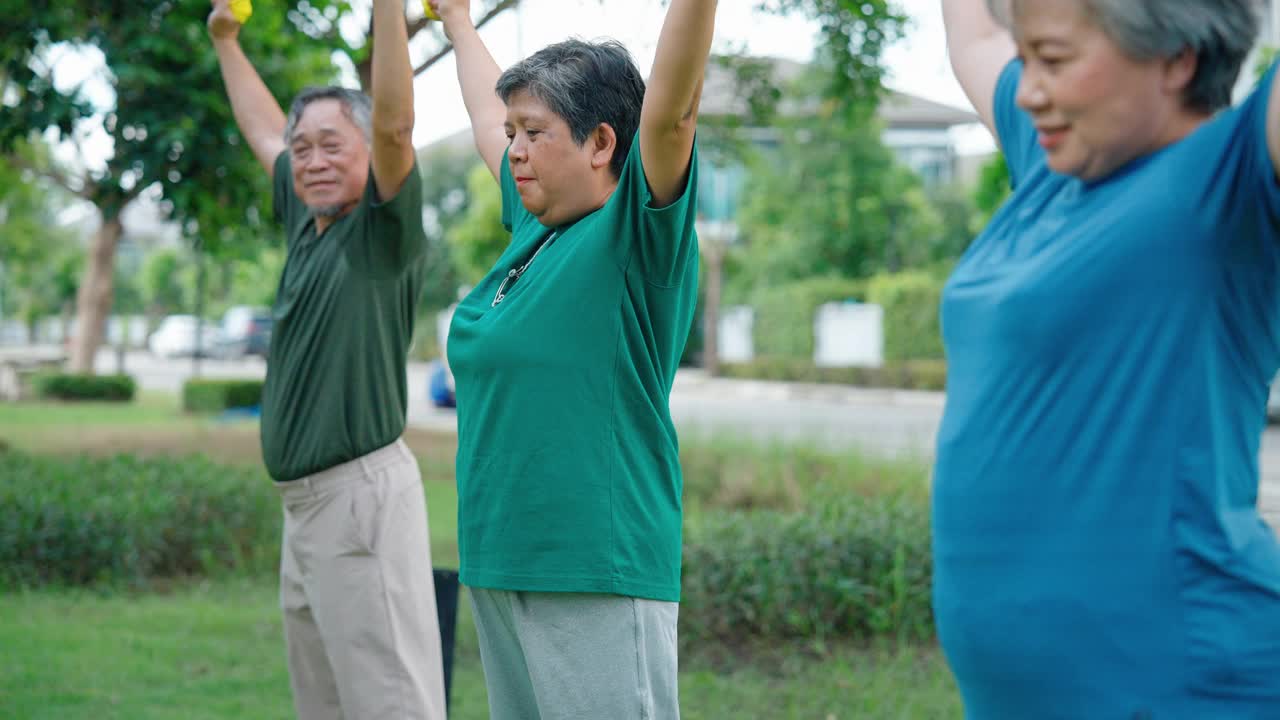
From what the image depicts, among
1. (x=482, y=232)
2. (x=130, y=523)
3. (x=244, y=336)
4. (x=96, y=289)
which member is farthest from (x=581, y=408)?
(x=244, y=336)

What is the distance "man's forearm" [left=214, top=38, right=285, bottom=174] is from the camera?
3.66 m

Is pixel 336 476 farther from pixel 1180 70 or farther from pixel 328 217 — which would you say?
pixel 1180 70

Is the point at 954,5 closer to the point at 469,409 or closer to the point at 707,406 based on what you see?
the point at 469,409

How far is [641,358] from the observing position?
7.20 ft

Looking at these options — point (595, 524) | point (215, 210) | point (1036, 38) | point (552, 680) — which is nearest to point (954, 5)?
point (1036, 38)

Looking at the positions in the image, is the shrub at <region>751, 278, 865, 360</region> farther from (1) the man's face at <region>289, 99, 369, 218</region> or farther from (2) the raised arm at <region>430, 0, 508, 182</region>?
(2) the raised arm at <region>430, 0, 508, 182</region>

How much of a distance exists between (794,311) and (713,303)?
210 centimetres

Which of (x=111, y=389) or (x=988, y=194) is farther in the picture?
(x=111, y=389)

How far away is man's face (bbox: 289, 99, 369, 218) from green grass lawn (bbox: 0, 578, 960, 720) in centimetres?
240

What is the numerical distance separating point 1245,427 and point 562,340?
1056 millimetres

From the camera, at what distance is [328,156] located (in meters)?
3.20

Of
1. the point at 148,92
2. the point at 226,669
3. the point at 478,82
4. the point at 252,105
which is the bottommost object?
the point at 226,669

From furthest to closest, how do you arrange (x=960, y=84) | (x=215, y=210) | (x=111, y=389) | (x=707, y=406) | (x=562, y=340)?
(x=707, y=406) → (x=111, y=389) → (x=215, y=210) → (x=562, y=340) → (x=960, y=84)

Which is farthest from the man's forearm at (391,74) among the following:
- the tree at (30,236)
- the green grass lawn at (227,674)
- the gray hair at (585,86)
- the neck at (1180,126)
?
the tree at (30,236)
